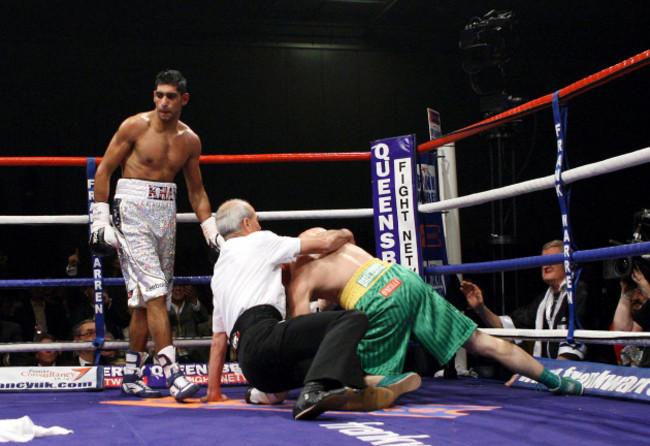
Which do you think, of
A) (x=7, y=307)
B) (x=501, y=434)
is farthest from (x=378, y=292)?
(x=7, y=307)

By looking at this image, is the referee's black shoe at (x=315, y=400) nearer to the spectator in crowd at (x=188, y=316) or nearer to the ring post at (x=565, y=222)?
the ring post at (x=565, y=222)

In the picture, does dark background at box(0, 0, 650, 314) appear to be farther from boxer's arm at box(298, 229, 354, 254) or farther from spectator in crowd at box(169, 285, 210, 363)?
boxer's arm at box(298, 229, 354, 254)

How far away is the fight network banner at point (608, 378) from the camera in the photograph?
6.94 ft

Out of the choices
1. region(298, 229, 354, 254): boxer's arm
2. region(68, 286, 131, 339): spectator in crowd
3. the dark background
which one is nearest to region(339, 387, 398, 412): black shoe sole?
region(298, 229, 354, 254): boxer's arm

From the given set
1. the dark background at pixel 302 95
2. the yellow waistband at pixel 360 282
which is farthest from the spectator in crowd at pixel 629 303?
the dark background at pixel 302 95

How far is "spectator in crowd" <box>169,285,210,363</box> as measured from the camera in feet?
16.0

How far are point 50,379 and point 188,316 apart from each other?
2.33 meters

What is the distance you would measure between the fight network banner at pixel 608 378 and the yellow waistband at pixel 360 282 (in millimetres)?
714

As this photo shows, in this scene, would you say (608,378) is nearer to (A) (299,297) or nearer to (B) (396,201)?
(A) (299,297)

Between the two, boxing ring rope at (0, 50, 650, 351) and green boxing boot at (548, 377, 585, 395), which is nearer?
boxing ring rope at (0, 50, 650, 351)

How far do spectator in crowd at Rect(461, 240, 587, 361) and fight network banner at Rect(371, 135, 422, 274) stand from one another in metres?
0.27

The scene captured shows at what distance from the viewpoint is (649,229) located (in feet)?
8.68

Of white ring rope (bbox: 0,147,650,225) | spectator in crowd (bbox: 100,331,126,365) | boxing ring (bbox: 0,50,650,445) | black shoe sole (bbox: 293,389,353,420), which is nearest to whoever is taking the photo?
boxing ring (bbox: 0,50,650,445)

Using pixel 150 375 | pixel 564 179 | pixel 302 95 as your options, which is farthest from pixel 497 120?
pixel 302 95
